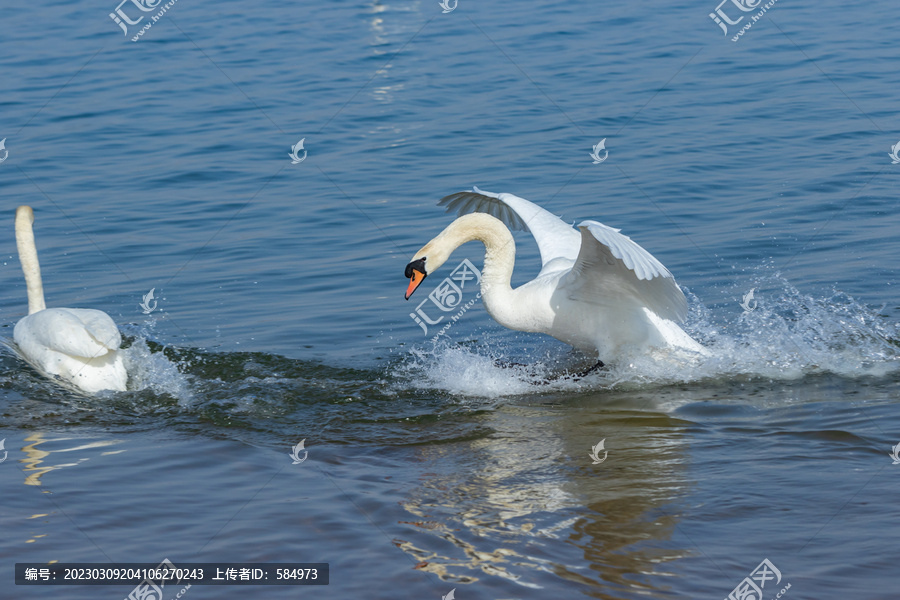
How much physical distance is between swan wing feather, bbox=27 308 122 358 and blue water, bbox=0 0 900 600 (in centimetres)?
35

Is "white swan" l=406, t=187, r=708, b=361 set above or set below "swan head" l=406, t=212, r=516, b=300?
below

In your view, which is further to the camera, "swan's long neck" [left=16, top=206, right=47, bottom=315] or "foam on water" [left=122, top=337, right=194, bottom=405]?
"swan's long neck" [left=16, top=206, right=47, bottom=315]

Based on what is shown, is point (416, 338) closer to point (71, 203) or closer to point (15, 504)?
point (15, 504)

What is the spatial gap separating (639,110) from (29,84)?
34.0 feet

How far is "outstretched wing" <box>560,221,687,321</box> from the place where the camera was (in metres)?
6.28

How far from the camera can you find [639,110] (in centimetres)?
1417

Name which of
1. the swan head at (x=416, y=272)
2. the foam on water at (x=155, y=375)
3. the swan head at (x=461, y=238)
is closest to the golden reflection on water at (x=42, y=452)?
the foam on water at (x=155, y=375)

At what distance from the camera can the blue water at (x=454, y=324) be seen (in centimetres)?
470

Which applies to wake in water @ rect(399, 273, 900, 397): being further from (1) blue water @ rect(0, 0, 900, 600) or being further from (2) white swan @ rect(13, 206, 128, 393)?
(2) white swan @ rect(13, 206, 128, 393)

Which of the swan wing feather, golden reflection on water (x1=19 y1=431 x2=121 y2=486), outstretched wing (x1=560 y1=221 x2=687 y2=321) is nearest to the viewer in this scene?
golden reflection on water (x1=19 y1=431 x2=121 y2=486)

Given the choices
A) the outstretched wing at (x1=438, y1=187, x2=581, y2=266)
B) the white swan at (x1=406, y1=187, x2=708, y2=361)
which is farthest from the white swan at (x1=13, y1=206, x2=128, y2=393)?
the outstretched wing at (x1=438, y1=187, x2=581, y2=266)

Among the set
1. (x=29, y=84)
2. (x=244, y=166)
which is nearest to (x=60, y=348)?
(x=244, y=166)

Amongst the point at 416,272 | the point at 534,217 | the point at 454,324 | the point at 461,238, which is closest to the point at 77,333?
the point at 416,272

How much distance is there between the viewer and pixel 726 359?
23.5 ft
